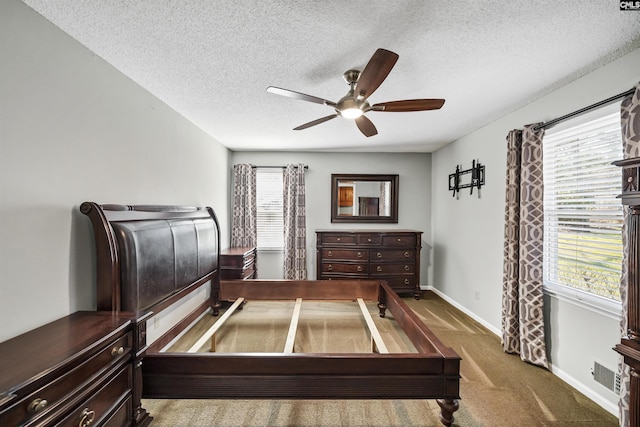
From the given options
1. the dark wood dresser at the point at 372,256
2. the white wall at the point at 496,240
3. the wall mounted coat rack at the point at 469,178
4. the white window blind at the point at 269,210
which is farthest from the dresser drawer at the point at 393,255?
the white window blind at the point at 269,210

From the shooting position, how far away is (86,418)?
4.09ft

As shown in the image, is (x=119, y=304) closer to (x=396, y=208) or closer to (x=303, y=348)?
(x=303, y=348)

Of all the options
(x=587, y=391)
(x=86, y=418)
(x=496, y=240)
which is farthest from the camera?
(x=496, y=240)

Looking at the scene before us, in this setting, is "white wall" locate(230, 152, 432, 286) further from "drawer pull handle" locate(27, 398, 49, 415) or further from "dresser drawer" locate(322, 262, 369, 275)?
"drawer pull handle" locate(27, 398, 49, 415)

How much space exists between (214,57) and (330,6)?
0.92 meters

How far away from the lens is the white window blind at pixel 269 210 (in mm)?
4980

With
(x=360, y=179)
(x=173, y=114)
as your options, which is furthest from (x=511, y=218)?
(x=173, y=114)

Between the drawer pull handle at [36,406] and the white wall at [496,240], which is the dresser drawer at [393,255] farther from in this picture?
the drawer pull handle at [36,406]

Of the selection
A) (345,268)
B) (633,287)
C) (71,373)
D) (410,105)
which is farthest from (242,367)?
(345,268)

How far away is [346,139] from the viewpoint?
408 centimetres

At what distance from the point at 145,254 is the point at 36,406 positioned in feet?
3.57

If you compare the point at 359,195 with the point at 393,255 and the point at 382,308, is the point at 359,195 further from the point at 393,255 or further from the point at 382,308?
the point at 382,308

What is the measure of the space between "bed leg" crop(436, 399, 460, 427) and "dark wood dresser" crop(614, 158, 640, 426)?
78cm

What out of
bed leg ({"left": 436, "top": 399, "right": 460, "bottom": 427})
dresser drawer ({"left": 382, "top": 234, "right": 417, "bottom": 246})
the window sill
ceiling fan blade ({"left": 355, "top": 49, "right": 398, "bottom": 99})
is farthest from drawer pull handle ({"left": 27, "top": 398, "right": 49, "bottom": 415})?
dresser drawer ({"left": 382, "top": 234, "right": 417, "bottom": 246})
